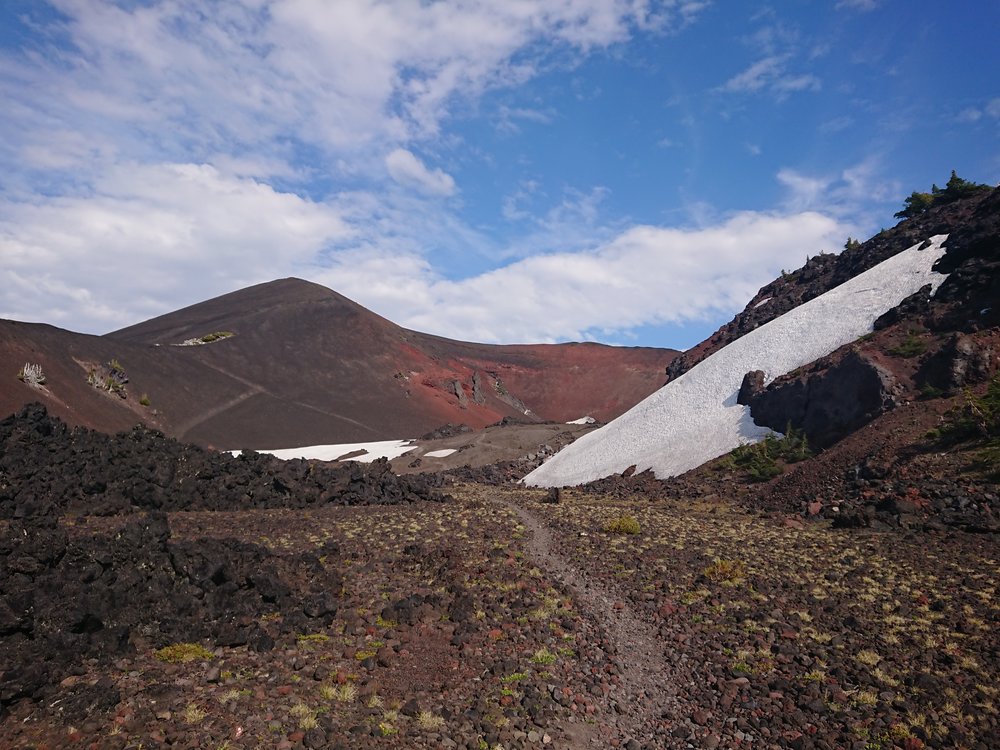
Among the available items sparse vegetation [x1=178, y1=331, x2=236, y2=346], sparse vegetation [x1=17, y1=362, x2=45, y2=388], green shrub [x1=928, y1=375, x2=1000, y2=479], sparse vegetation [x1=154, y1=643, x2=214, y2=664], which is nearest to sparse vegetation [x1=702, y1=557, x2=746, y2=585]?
sparse vegetation [x1=154, y1=643, x2=214, y2=664]

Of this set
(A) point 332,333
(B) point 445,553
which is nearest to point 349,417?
(A) point 332,333

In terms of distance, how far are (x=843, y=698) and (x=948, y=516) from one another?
497 inches

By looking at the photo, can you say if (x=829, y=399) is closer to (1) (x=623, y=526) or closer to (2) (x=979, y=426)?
(2) (x=979, y=426)

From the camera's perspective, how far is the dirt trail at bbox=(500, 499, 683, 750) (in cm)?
819

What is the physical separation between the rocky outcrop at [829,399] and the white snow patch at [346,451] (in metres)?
27.6

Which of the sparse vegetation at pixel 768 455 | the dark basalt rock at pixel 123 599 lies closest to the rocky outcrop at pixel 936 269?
the sparse vegetation at pixel 768 455

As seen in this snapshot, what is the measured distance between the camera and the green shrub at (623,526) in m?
19.9

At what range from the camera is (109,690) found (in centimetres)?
751

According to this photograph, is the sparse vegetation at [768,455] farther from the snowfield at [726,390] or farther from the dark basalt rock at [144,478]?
the dark basalt rock at [144,478]

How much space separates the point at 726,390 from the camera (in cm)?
3675

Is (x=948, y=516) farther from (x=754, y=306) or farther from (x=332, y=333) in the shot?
(x=332, y=333)

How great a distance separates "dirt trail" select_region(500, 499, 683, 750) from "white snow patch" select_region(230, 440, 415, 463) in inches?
1355

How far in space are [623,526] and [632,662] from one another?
32.9 feet

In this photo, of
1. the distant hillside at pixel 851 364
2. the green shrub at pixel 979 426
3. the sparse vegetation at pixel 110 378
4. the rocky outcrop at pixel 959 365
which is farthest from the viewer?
the sparse vegetation at pixel 110 378
